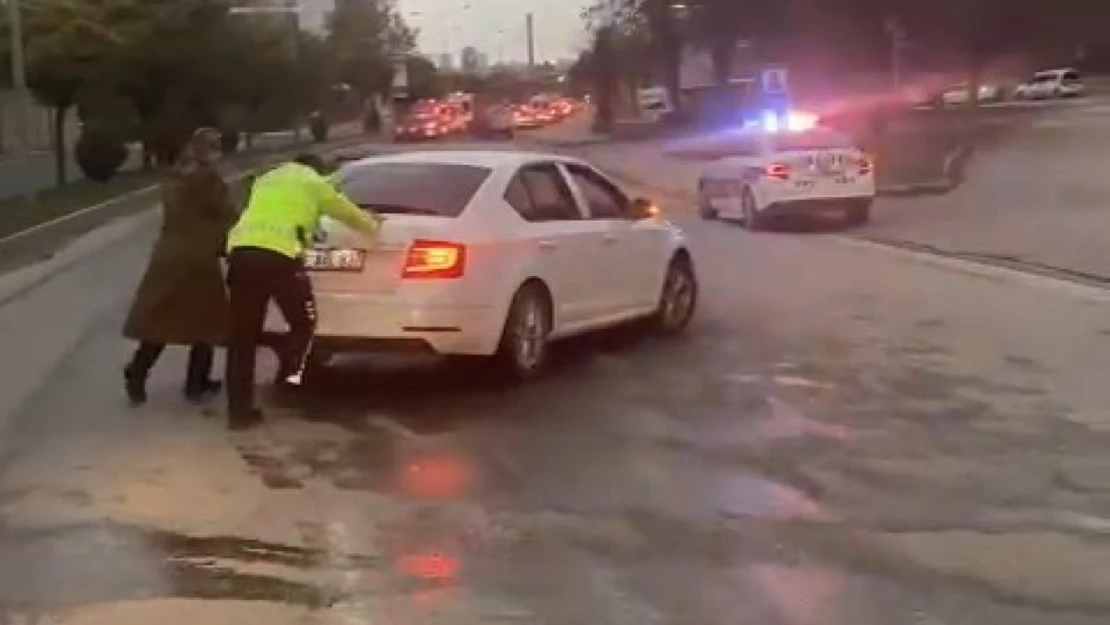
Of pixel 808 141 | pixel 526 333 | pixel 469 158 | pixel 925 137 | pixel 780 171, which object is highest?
pixel 925 137

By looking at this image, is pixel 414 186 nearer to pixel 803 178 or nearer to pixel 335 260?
pixel 335 260

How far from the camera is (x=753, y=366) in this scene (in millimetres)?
13672

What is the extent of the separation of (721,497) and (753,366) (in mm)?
4557

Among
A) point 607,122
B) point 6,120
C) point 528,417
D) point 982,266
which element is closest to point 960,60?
point 607,122

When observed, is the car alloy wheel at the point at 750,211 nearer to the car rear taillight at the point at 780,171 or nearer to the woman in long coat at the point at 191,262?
the car rear taillight at the point at 780,171

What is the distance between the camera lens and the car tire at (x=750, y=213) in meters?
27.8

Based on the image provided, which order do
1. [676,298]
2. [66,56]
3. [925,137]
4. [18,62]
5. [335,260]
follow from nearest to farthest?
[335,260]
[676,298]
[18,62]
[66,56]
[925,137]

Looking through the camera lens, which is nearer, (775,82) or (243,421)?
(243,421)

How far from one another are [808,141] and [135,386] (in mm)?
16727

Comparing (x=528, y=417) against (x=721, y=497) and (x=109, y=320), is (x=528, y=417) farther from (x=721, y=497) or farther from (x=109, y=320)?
(x=109, y=320)

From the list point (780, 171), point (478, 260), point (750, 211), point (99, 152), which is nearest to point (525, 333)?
point (478, 260)

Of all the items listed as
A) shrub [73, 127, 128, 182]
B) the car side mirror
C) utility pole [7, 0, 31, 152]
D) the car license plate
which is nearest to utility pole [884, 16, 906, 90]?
shrub [73, 127, 128, 182]

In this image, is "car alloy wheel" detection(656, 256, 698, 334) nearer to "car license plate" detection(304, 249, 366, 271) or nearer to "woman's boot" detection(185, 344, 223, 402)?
"car license plate" detection(304, 249, 366, 271)

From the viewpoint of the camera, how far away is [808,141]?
27750mm
